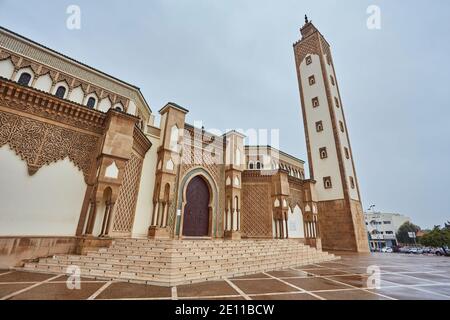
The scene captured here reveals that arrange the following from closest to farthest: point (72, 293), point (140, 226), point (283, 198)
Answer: point (72, 293)
point (140, 226)
point (283, 198)

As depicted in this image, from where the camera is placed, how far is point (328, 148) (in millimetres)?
17500

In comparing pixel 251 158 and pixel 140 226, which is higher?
pixel 251 158

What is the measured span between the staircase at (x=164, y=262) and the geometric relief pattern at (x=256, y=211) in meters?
5.44

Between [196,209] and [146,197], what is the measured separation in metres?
3.25

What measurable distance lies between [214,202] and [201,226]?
5.23ft

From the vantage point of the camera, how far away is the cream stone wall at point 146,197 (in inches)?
352

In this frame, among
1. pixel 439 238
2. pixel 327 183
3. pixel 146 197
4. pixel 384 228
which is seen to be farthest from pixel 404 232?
pixel 146 197

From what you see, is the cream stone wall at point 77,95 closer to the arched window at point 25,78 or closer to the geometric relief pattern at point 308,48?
the arched window at point 25,78

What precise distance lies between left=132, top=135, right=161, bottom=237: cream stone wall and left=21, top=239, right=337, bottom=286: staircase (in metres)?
2.11

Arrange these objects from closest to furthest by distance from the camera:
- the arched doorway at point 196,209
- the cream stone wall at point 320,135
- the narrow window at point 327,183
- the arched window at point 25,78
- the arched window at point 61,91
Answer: the arched window at point 25,78 < the arched window at point 61,91 < the arched doorway at point 196,209 < the cream stone wall at point 320,135 < the narrow window at point 327,183

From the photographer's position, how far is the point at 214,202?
1226cm

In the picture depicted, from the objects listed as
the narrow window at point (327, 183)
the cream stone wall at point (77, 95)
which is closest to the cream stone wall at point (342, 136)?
the narrow window at point (327, 183)

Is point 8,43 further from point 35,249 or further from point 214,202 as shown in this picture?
point 214,202
